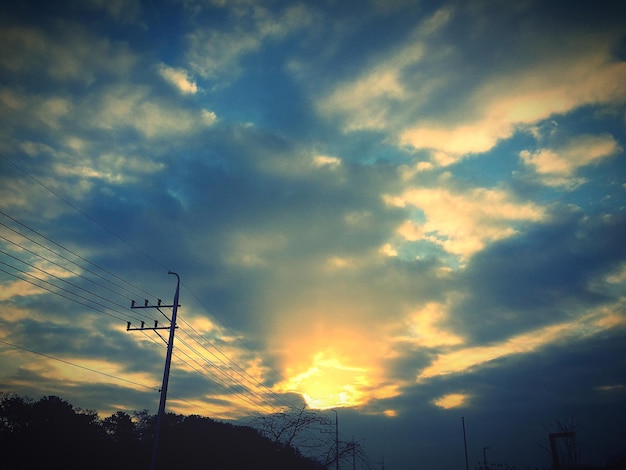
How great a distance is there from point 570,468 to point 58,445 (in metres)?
40.7

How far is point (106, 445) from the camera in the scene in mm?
29312

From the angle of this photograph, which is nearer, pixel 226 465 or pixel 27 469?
pixel 27 469

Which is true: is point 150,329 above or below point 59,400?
above

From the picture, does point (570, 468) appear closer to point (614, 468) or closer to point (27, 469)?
point (614, 468)

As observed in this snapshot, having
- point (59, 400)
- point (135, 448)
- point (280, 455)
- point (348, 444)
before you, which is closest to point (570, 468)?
point (348, 444)

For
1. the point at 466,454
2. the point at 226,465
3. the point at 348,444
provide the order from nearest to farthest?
1. the point at 348,444
2. the point at 226,465
3. the point at 466,454

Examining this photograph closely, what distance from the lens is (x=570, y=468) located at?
31.6 metres

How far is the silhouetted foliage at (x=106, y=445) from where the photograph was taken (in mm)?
26641

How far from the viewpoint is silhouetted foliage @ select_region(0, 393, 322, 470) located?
26641 mm

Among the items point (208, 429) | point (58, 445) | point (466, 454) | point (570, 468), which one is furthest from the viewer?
point (466, 454)

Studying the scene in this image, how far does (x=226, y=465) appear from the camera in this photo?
29422 millimetres

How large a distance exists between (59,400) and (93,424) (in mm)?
3565

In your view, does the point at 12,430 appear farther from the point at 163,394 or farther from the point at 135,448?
the point at 163,394

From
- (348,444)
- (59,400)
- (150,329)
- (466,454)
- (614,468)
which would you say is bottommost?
(466,454)
